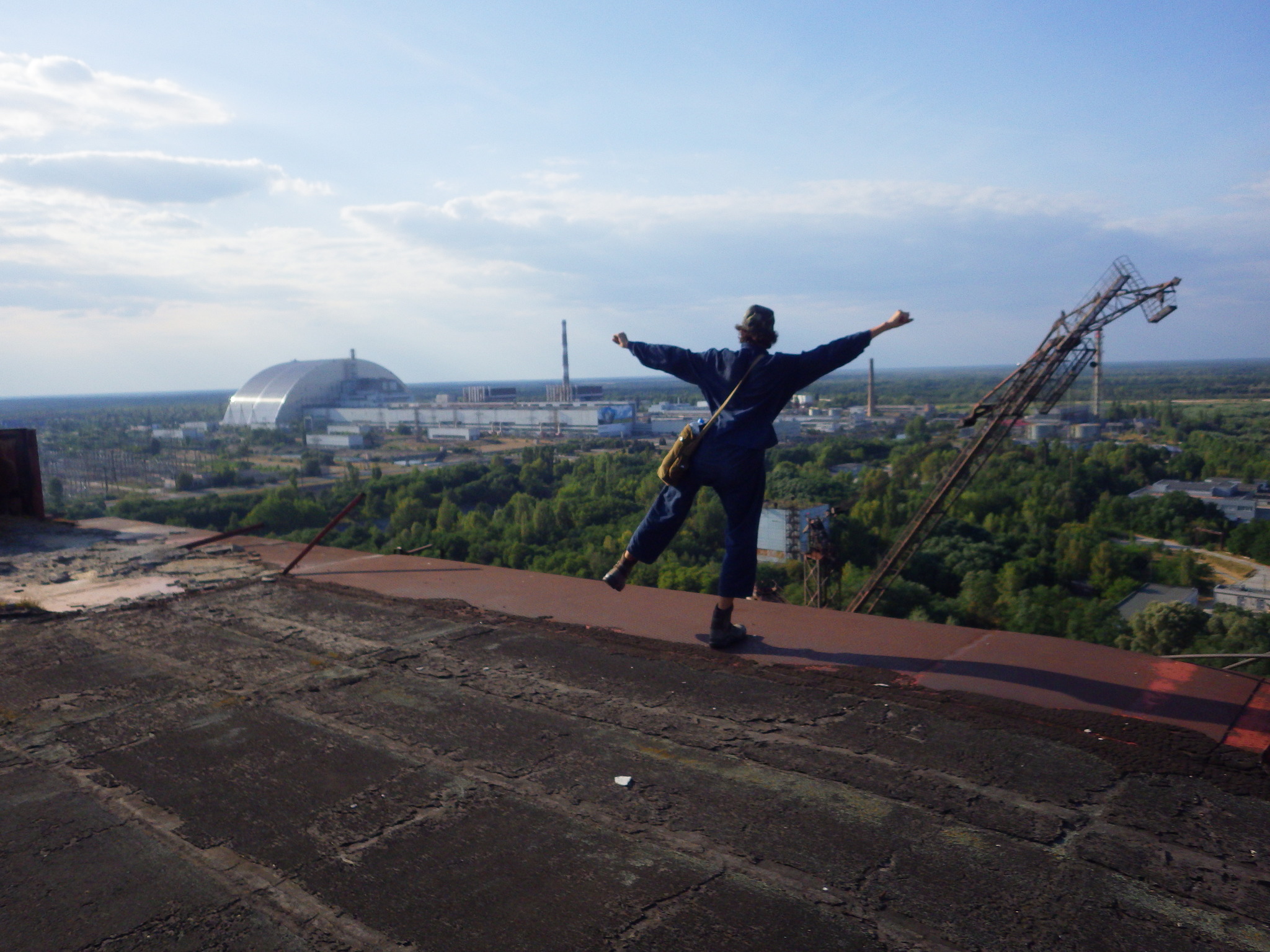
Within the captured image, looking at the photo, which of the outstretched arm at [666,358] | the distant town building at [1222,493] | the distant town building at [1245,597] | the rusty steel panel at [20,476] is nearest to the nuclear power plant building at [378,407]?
the distant town building at [1222,493]

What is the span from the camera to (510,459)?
173 ft

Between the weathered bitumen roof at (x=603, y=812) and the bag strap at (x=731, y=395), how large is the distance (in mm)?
883

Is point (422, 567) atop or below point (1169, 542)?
atop

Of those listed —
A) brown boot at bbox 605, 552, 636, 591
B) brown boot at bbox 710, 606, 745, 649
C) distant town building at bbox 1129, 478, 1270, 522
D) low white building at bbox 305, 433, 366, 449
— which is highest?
brown boot at bbox 605, 552, 636, 591

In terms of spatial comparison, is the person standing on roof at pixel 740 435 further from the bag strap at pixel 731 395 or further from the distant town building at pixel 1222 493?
the distant town building at pixel 1222 493

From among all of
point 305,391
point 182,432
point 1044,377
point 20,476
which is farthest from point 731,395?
point 305,391

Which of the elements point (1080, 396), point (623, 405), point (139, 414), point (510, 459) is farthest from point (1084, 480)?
point (139, 414)

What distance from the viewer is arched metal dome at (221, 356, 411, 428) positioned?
97188 millimetres

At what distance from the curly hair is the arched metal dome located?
9946cm

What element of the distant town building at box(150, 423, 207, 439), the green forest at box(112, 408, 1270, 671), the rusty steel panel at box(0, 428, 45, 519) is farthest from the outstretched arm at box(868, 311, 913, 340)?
the distant town building at box(150, 423, 207, 439)

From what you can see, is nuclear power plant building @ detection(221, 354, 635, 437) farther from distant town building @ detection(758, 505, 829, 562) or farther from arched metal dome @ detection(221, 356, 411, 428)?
distant town building @ detection(758, 505, 829, 562)

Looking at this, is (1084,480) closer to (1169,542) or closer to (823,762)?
(1169,542)

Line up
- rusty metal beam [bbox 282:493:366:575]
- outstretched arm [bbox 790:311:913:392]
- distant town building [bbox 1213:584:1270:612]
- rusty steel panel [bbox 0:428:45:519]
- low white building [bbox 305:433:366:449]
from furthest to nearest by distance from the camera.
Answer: low white building [bbox 305:433:366:449] → distant town building [bbox 1213:584:1270:612] → rusty steel panel [bbox 0:428:45:519] → rusty metal beam [bbox 282:493:366:575] → outstretched arm [bbox 790:311:913:392]

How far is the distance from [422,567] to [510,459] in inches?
1898
